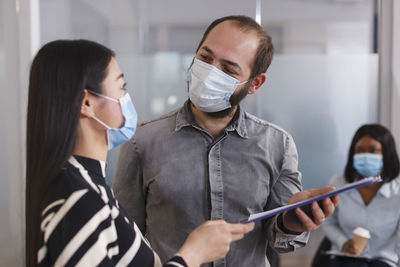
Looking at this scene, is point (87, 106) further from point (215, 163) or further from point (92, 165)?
point (215, 163)

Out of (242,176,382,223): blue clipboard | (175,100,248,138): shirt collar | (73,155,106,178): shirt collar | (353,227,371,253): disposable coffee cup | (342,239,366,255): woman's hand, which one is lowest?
(342,239,366,255): woman's hand

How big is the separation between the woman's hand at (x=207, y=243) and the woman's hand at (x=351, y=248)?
1651mm

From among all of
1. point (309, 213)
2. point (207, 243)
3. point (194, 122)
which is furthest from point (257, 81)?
point (207, 243)

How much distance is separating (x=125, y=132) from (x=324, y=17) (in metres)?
2.32

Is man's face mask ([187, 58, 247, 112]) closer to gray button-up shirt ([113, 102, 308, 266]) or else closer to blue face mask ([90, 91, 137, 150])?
gray button-up shirt ([113, 102, 308, 266])

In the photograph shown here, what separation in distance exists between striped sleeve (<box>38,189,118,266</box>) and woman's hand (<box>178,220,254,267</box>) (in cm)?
20

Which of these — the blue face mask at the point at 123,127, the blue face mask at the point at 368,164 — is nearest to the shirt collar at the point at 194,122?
the blue face mask at the point at 123,127

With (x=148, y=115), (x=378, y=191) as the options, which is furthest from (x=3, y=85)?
(x=378, y=191)

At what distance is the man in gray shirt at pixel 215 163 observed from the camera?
1.42m

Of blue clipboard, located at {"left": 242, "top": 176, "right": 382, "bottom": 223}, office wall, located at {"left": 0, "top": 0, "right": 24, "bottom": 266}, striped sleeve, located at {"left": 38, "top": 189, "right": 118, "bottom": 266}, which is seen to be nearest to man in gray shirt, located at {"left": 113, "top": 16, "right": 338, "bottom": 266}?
blue clipboard, located at {"left": 242, "top": 176, "right": 382, "bottom": 223}

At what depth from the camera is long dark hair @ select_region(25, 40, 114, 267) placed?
923mm

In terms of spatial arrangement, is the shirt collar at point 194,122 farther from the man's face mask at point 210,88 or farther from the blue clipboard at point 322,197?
the blue clipboard at point 322,197

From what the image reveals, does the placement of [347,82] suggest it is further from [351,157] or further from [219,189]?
[219,189]

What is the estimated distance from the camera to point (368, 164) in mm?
2604
